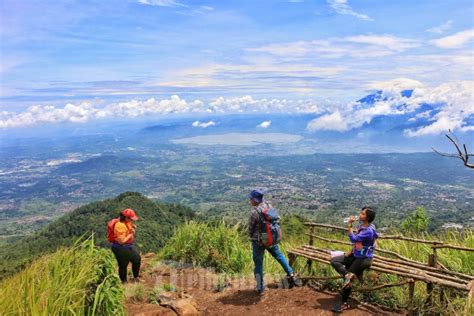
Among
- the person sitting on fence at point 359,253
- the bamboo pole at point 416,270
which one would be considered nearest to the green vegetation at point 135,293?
the person sitting on fence at point 359,253

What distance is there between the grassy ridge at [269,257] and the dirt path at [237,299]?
1.27 feet

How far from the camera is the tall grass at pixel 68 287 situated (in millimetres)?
3613

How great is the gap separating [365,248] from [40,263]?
13.7 ft

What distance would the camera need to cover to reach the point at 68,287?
3998mm

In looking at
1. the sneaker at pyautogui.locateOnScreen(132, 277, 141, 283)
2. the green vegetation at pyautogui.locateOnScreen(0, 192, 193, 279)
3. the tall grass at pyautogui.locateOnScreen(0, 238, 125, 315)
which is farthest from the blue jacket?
the green vegetation at pyautogui.locateOnScreen(0, 192, 193, 279)

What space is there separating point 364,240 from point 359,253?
23 centimetres

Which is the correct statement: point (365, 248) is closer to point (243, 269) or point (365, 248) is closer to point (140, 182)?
point (243, 269)

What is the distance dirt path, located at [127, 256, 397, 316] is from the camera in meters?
5.87

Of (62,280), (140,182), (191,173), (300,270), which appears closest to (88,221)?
(300,270)

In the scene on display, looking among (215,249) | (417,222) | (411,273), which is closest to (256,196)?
(411,273)

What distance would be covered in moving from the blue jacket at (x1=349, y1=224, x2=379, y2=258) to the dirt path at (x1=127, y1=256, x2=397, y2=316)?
0.78 m

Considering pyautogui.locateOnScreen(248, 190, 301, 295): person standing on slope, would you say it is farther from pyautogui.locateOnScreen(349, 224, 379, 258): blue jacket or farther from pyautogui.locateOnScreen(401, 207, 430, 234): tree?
pyautogui.locateOnScreen(401, 207, 430, 234): tree

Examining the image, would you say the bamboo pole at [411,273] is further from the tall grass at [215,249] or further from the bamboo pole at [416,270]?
the tall grass at [215,249]

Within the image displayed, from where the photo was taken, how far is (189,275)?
796 cm
